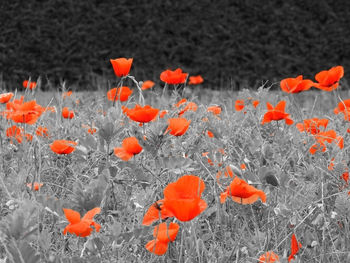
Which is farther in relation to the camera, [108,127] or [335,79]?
[335,79]

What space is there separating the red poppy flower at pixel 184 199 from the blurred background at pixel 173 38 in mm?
4707

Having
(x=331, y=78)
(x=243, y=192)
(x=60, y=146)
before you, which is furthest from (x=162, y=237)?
(x=331, y=78)

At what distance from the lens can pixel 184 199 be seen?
887 millimetres

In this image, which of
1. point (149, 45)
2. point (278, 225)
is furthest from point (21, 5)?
point (278, 225)

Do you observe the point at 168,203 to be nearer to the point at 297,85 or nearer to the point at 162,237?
the point at 162,237

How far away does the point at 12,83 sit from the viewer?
5.65m

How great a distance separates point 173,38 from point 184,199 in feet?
16.8

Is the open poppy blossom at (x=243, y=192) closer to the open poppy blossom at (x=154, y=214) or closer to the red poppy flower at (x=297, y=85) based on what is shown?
the open poppy blossom at (x=154, y=214)

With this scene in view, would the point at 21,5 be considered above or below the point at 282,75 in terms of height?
above

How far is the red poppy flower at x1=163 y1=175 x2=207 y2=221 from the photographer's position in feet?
2.71

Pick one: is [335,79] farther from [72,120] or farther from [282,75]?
[282,75]

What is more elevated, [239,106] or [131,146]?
[131,146]

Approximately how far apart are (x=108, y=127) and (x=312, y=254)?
2.04 ft

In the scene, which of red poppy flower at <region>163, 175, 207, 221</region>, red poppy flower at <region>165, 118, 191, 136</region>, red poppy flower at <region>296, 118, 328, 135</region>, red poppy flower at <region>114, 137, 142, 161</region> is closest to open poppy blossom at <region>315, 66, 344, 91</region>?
red poppy flower at <region>296, 118, 328, 135</region>
